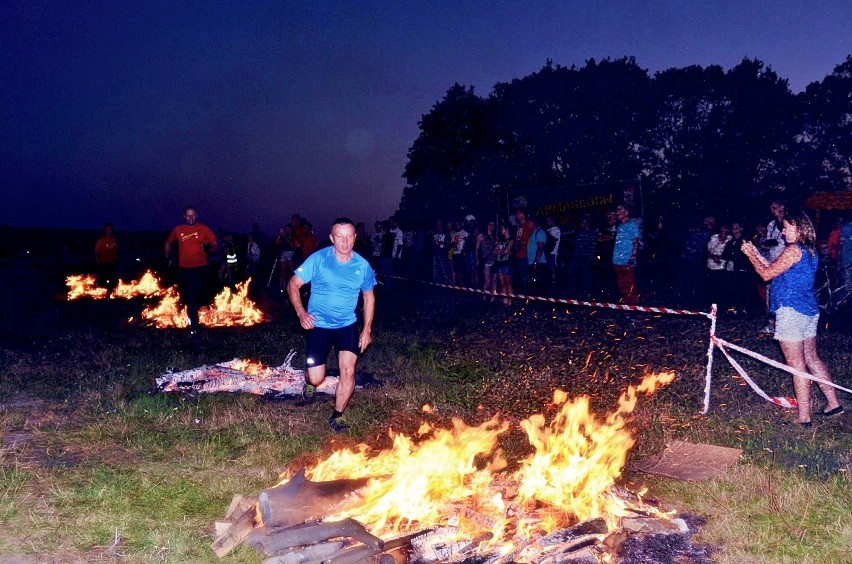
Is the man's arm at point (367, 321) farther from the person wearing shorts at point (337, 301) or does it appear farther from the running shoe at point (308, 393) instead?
the running shoe at point (308, 393)

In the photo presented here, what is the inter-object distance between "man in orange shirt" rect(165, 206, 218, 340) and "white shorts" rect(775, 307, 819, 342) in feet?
26.9

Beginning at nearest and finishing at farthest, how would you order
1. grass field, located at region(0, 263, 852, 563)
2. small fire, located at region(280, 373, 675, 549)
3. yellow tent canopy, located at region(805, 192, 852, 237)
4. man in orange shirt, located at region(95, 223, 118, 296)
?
small fire, located at region(280, 373, 675, 549) → grass field, located at region(0, 263, 852, 563) → man in orange shirt, located at region(95, 223, 118, 296) → yellow tent canopy, located at region(805, 192, 852, 237)

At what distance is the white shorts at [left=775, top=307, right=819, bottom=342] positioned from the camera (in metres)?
6.30

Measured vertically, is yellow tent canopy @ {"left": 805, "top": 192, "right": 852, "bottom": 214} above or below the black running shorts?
above

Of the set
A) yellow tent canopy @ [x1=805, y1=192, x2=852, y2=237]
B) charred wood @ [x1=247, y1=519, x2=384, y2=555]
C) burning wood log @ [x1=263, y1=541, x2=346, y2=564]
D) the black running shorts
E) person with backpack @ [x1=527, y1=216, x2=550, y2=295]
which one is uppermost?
yellow tent canopy @ [x1=805, y1=192, x2=852, y2=237]

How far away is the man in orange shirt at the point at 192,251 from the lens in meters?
10.6

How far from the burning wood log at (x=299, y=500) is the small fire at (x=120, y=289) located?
1454cm

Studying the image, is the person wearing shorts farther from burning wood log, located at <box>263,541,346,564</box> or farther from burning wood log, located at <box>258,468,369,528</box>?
burning wood log, located at <box>263,541,346,564</box>

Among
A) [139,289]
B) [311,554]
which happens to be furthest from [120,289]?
[311,554]

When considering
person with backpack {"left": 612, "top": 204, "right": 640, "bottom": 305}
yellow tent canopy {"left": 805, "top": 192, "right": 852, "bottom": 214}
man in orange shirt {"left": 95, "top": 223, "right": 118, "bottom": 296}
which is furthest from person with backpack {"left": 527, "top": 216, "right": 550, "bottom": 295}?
yellow tent canopy {"left": 805, "top": 192, "right": 852, "bottom": 214}

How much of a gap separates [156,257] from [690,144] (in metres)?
28.2

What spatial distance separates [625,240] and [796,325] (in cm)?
637

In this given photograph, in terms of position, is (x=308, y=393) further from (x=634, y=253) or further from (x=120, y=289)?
(x=120, y=289)

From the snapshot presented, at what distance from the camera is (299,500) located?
421 cm
